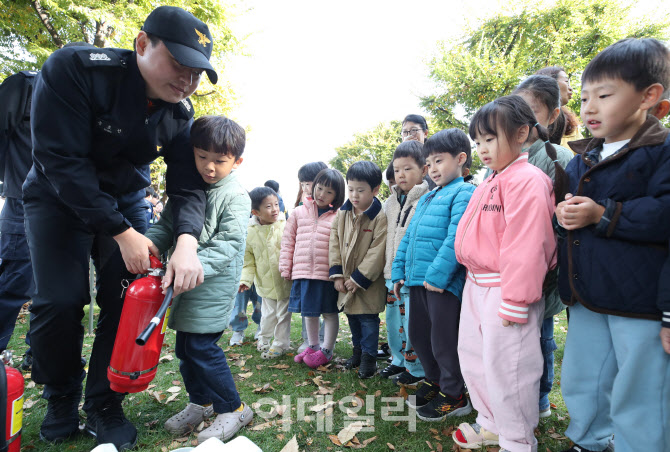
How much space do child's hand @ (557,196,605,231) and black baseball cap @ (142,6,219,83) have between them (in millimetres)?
1889

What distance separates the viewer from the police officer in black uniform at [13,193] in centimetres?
328

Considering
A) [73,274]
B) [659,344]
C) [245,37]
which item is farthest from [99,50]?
[245,37]

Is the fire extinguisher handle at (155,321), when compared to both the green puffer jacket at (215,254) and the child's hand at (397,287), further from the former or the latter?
the child's hand at (397,287)

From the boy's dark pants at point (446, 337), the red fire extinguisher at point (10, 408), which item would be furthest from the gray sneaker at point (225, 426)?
the boy's dark pants at point (446, 337)

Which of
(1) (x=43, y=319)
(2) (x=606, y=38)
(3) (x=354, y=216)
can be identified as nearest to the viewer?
(1) (x=43, y=319)

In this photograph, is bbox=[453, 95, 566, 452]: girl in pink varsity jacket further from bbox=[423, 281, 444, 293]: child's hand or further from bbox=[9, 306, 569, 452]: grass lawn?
bbox=[9, 306, 569, 452]: grass lawn

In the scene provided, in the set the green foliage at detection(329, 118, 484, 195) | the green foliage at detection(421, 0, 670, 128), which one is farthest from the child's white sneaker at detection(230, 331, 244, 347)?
the green foliage at detection(329, 118, 484, 195)

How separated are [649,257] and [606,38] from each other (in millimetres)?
18840

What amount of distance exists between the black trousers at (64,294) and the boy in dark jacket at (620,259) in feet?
8.38

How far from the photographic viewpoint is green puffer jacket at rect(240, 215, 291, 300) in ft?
14.4

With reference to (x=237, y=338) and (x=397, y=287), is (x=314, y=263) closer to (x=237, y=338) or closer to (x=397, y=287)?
(x=397, y=287)

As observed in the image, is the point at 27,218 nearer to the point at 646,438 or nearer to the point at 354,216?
the point at 354,216

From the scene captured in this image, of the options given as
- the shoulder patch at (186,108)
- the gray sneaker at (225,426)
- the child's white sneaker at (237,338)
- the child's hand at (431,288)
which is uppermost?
the shoulder patch at (186,108)

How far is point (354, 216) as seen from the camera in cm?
386
